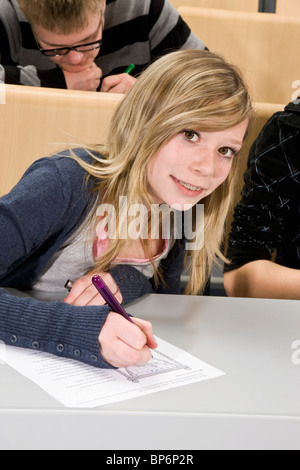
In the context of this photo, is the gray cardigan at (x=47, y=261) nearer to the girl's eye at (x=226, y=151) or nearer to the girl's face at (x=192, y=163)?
the girl's face at (x=192, y=163)

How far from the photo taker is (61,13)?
1567 millimetres

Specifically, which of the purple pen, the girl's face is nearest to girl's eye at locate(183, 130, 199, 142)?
the girl's face

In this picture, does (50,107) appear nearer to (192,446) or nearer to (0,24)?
(0,24)

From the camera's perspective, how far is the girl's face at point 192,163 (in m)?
0.99

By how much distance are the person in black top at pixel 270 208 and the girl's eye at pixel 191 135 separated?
37 cm

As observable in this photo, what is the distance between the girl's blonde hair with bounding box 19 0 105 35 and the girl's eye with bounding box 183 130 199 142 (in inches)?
29.3

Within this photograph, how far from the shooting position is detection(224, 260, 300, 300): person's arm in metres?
1.21

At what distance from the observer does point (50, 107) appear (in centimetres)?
139

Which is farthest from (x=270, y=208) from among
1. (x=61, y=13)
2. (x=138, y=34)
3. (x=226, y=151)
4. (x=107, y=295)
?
(x=138, y=34)

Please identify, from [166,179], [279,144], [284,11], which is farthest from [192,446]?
[284,11]

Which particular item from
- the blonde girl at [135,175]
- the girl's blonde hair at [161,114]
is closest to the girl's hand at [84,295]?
the blonde girl at [135,175]

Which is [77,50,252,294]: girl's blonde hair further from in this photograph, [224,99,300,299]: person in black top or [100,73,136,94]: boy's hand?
[100,73,136,94]: boy's hand

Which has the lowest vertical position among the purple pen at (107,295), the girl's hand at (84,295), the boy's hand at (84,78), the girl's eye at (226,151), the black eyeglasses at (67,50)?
the girl's hand at (84,295)
